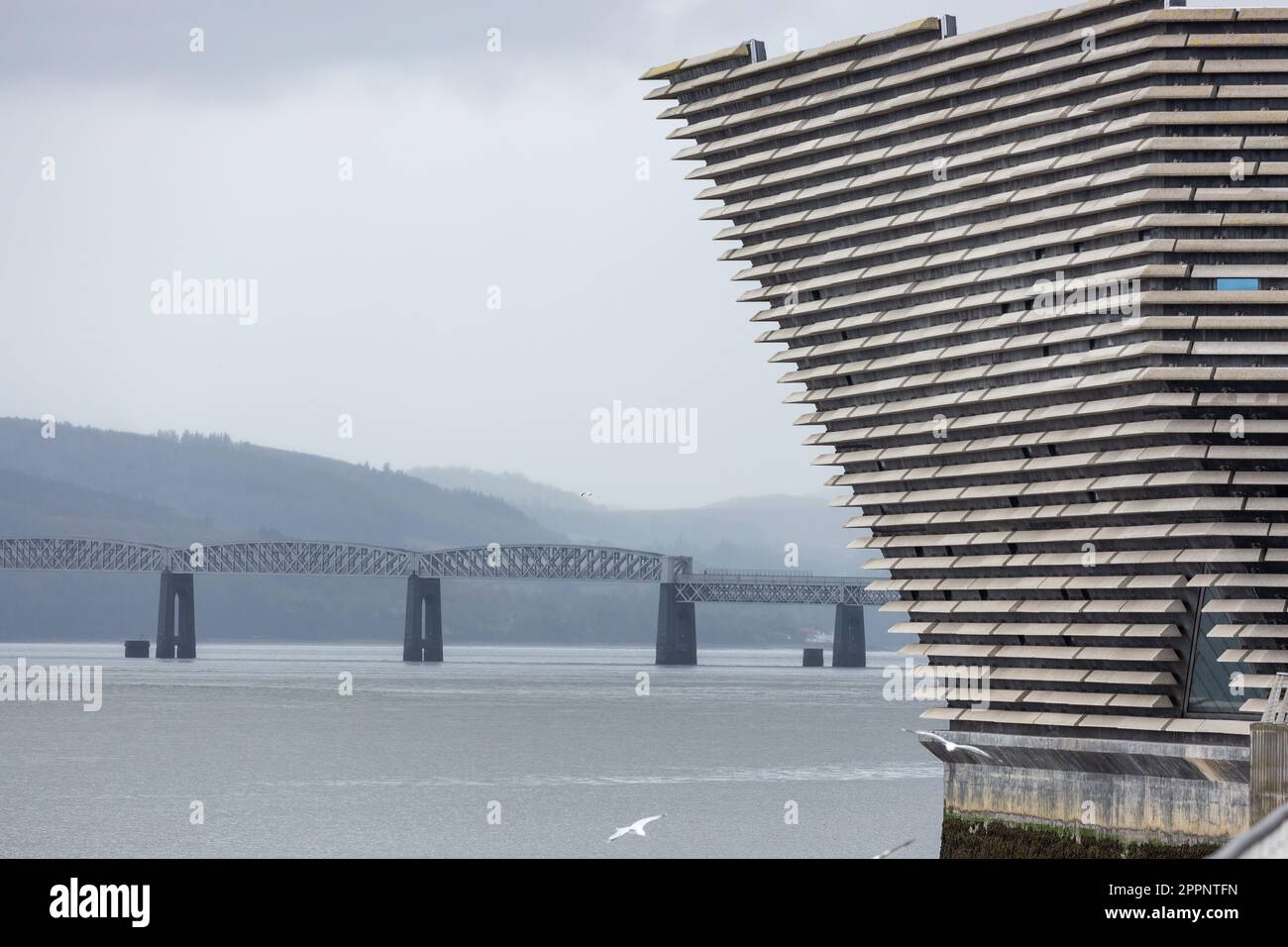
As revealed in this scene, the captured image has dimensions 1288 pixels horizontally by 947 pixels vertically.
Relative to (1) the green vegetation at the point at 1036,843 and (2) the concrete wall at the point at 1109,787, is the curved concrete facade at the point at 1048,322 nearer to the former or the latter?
(2) the concrete wall at the point at 1109,787

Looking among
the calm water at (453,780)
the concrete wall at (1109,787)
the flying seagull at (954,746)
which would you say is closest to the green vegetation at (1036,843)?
the concrete wall at (1109,787)

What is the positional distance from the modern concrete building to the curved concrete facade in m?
0.08

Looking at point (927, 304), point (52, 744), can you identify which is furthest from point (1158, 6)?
point (52, 744)

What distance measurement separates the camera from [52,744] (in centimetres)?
11881

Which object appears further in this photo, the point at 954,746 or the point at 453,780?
the point at 453,780

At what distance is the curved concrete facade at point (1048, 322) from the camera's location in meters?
46.7

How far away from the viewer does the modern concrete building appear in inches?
1838

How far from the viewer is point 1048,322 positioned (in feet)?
165

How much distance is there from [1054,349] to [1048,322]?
70cm
